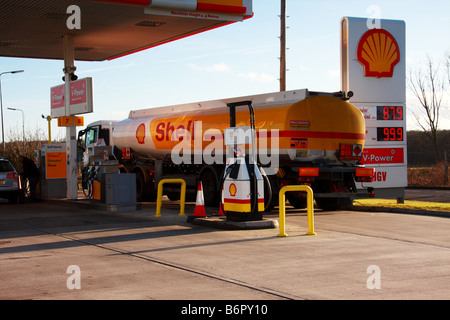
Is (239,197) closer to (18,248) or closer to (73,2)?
(18,248)

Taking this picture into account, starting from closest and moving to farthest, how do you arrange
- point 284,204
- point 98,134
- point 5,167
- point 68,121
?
point 284,204
point 68,121
point 5,167
point 98,134

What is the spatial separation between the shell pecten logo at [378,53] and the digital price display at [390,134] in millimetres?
1717

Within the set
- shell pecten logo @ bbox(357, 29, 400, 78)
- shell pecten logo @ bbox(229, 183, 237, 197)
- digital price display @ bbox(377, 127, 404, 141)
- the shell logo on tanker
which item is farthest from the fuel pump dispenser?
the shell logo on tanker

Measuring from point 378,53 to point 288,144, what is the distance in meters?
5.51

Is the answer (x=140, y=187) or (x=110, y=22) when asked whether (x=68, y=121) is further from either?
(x=140, y=187)

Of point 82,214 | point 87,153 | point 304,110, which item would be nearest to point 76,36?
point 87,153

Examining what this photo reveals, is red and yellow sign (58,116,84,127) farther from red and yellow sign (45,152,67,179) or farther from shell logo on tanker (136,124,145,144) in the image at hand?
shell logo on tanker (136,124,145,144)

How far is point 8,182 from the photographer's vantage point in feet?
74.3

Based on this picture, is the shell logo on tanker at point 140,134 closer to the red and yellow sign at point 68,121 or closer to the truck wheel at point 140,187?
the truck wheel at point 140,187

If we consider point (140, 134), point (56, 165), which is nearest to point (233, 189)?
point (140, 134)

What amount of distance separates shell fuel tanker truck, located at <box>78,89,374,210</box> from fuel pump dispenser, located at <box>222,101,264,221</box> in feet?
4.28

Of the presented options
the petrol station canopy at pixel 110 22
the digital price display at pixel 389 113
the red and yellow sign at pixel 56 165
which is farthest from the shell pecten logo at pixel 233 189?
Answer: the red and yellow sign at pixel 56 165

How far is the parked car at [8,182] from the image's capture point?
74.1 feet

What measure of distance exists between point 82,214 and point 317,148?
6.73 meters
